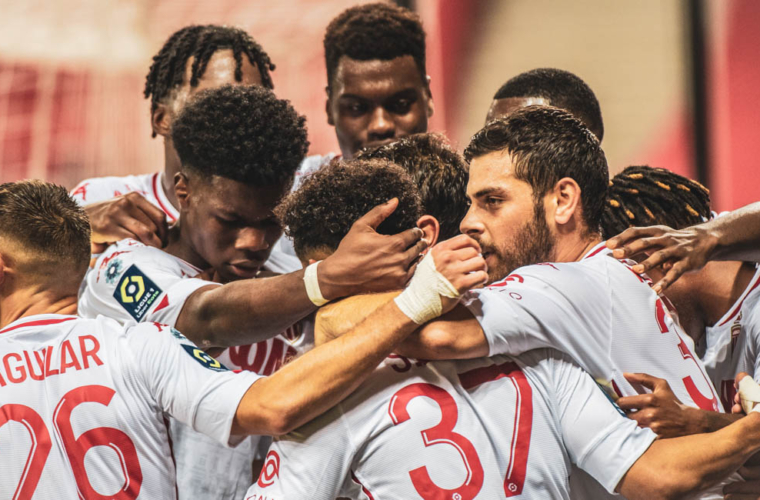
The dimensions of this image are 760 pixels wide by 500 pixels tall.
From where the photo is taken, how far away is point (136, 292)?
114 inches

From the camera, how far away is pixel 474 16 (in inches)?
239

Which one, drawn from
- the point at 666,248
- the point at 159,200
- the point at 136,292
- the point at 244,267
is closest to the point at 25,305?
the point at 136,292

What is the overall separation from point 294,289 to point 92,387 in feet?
1.99

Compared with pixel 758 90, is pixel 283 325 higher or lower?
lower

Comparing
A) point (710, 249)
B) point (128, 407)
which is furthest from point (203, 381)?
point (710, 249)

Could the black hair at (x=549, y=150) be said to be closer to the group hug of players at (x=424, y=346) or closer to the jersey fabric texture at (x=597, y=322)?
the group hug of players at (x=424, y=346)

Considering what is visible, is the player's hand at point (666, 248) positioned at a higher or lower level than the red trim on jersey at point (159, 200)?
higher

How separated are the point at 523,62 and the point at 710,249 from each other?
3.77 m

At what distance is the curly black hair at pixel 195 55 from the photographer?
12.8ft

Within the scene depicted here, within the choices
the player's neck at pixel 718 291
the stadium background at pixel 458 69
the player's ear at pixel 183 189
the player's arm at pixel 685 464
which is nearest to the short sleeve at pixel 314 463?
the player's arm at pixel 685 464

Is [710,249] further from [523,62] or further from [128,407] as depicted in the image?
[523,62]

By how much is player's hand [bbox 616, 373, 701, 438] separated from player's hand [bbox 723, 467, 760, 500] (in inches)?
13.1

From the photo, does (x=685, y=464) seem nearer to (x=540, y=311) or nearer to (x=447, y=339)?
(x=540, y=311)

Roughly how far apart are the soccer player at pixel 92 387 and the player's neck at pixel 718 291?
1.31m
